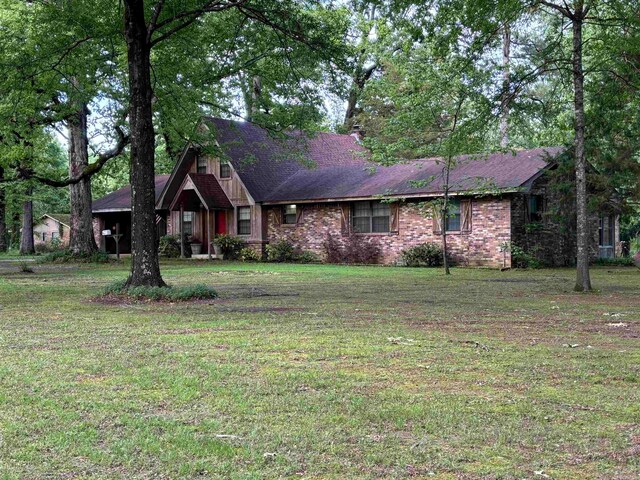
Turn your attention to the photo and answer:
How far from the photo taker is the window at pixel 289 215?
29594mm

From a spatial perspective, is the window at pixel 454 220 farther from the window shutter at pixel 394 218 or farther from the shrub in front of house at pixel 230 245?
the shrub in front of house at pixel 230 245

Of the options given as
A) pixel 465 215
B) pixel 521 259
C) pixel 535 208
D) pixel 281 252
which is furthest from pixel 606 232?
pixel 281 252

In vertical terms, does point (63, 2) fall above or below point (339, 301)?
above

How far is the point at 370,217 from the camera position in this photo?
88.7ft

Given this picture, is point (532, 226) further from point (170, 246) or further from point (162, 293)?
point (170, 246)

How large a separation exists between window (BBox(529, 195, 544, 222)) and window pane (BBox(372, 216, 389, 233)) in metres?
5.50

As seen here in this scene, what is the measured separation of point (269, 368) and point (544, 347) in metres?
3.09

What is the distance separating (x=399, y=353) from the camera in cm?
687

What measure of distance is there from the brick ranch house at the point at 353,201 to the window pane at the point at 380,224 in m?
0.04

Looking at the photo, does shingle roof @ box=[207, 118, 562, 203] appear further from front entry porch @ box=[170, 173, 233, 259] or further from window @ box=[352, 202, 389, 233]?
front entry porch @ box=[170, 173, 233, 259]

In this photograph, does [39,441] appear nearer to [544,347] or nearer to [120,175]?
[544,347]

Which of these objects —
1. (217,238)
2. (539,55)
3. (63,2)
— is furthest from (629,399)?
(217,238)

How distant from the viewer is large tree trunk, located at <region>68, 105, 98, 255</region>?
26953 millimetres

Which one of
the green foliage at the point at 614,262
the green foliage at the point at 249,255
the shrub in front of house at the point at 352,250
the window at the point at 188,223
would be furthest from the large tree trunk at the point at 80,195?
the green foliage at the point at 614,262
